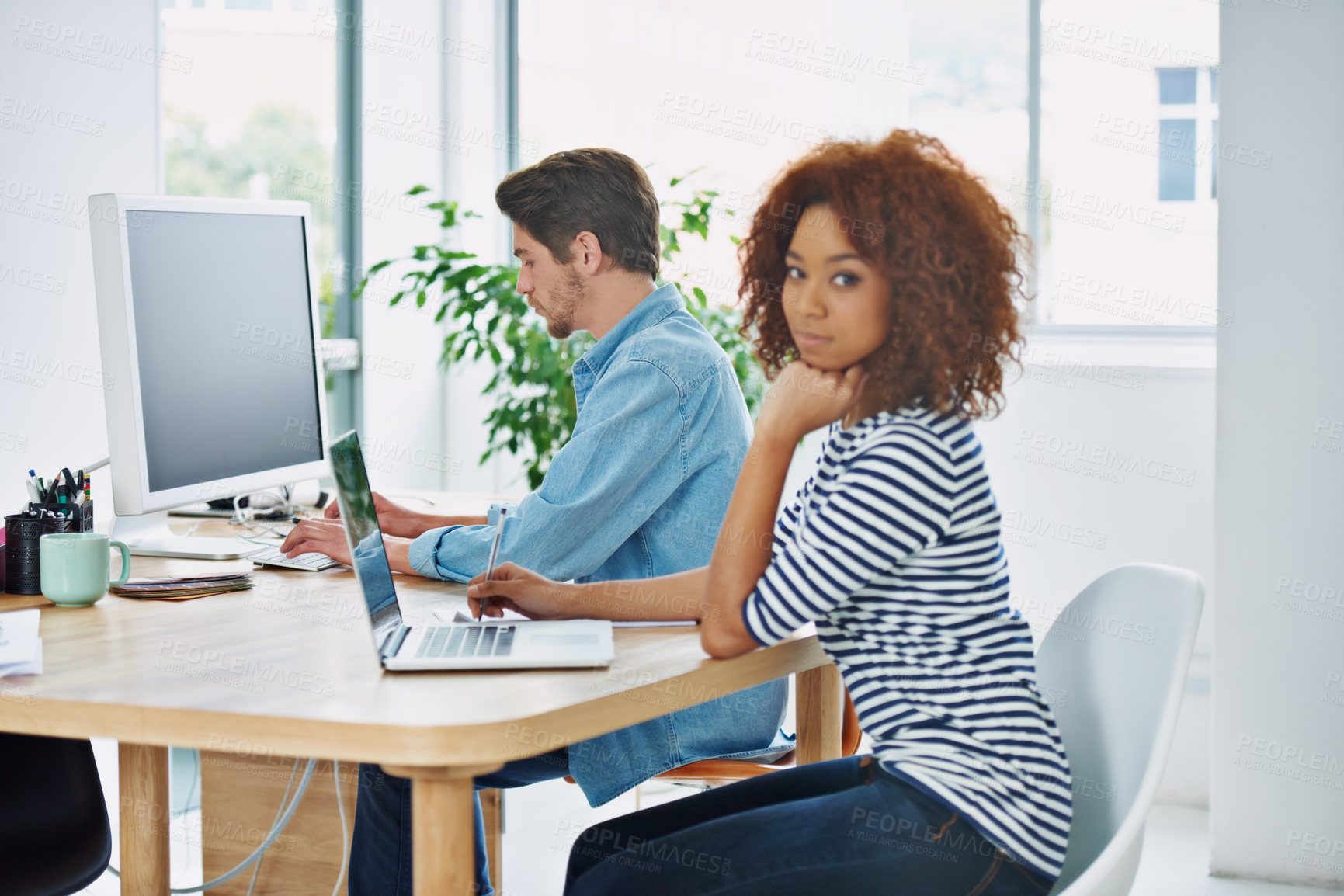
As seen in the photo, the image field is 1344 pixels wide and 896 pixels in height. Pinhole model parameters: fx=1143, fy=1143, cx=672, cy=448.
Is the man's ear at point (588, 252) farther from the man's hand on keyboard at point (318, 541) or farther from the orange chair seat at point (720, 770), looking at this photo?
the orange chair seat at point (720, 770)

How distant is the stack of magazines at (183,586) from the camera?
147 cm

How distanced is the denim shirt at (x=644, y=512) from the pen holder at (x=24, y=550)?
47cm

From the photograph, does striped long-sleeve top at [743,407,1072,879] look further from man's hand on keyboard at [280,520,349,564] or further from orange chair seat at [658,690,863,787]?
man's hand on keyboard at [280,520,349,564]

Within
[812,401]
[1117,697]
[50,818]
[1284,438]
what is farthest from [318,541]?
[1284,438]

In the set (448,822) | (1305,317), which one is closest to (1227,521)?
(1305,317)

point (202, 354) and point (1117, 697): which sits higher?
point (202, 354)

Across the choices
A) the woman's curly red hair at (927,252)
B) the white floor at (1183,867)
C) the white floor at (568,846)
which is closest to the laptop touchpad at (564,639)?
the woman's curly red hair at (927,252)

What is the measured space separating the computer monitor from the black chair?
33 centimetres

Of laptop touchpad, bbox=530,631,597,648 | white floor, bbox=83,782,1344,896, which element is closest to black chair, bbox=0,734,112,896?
laptop touchpad, bbox=530,631,597,648

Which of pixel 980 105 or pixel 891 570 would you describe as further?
pixel 980 105

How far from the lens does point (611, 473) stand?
145cm

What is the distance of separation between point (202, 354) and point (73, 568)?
1.36 feet

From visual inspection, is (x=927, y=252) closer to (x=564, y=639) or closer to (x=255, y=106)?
(x=564, y=639)

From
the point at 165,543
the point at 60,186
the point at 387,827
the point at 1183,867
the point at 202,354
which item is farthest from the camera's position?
the point at 1183,867
